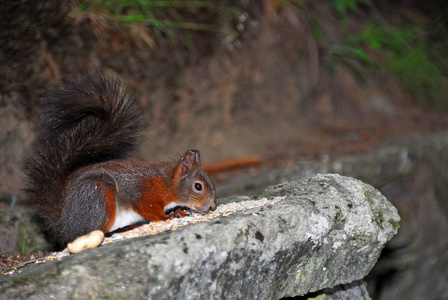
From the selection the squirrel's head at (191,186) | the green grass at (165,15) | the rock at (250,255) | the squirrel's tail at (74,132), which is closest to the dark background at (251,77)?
the green grass at (165,15)

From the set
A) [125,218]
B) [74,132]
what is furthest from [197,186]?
[74,132]

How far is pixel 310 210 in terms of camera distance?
2479mm

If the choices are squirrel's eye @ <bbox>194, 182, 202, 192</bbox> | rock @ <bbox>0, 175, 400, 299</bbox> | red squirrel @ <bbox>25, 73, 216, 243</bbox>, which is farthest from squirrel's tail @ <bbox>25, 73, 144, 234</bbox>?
rock @ <bbox>0, 175, 400, 299</bbox>

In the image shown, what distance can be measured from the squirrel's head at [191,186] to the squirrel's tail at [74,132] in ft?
1.04

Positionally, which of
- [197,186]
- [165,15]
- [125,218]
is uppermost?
[165,15]

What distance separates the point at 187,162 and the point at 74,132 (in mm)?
618

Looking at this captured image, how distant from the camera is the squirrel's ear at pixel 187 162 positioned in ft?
9.79

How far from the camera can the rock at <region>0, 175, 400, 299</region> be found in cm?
182

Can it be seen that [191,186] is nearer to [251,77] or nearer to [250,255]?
[250,255]

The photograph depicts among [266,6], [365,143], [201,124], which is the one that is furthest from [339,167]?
[266,6]

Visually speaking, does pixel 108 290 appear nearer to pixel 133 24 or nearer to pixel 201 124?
pixel 133 24

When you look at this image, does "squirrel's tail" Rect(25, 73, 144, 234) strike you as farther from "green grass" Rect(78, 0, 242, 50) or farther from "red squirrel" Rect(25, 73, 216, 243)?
"green grass" Rect(78, 0, 242, 50)

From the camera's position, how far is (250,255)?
85.7 inches

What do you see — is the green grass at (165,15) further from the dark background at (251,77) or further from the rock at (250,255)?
the rock at (250,255)
